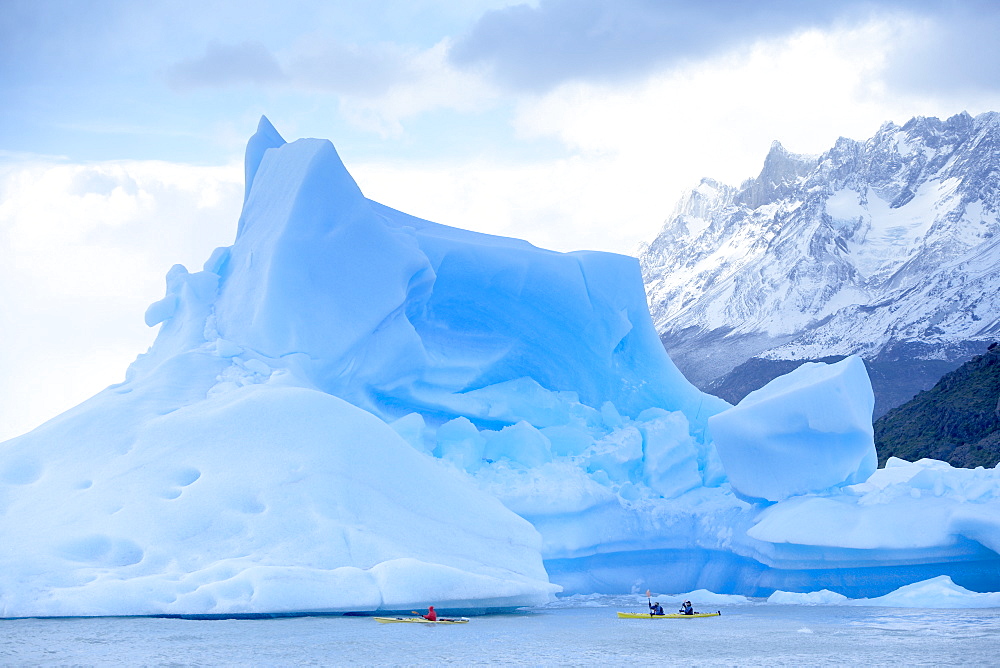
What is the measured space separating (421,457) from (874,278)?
145 m

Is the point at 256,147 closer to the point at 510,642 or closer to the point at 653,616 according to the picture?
the point at 653,616

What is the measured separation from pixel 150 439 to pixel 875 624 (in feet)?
37.1

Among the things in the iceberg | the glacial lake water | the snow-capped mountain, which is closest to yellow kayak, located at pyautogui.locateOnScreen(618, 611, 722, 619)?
the glacial lake water

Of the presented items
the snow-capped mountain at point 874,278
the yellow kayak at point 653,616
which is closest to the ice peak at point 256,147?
the yellow kayak at point 653,616

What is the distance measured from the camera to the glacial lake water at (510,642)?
12.7 m

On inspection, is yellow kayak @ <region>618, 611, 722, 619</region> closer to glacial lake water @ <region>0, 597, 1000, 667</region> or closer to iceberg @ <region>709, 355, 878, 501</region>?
glacial lake water @ <region>0, 597, 1000, 667</region>

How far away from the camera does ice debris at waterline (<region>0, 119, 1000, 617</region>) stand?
15266 millimetres

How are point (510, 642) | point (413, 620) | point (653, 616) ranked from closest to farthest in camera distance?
1. point (510, 642)
2. point (413, 620)
3. point (653, 616)

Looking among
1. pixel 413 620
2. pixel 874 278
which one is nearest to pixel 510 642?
pixel 413 620

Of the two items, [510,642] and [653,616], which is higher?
[653,616]

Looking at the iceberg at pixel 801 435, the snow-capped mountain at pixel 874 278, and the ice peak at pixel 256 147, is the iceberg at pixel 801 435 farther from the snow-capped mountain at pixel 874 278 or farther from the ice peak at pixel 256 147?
the snow-capped mountain at pixel 874 278

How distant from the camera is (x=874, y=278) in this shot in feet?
502

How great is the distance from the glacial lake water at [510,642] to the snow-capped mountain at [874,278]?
321ft

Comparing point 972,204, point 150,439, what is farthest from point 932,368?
point 150,439
